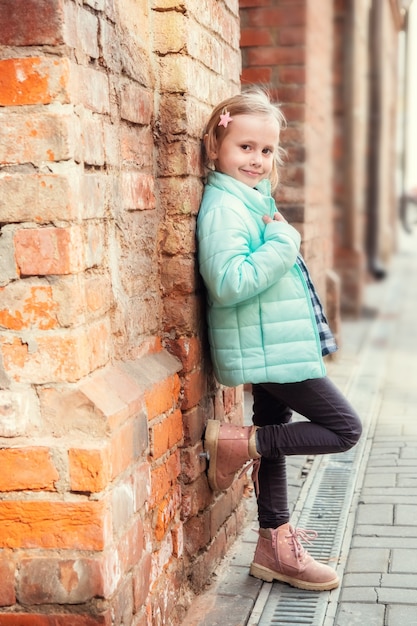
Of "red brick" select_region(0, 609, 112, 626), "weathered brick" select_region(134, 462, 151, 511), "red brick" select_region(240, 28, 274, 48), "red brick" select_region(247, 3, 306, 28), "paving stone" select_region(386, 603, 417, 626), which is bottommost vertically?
"paving stone" select_region(386, 603, 417, 626)

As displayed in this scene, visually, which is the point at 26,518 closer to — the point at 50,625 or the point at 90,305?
the point at 50,625

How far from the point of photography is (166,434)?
273cm

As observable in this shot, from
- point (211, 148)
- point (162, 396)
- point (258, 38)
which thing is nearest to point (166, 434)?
point (162, 396)

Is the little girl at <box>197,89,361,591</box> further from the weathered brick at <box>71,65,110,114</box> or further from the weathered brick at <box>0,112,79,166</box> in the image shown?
the weathered brick at <box>0,112,79,166</box>

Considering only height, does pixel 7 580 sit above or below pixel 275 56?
below

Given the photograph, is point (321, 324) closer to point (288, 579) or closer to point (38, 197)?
point (288, 579)

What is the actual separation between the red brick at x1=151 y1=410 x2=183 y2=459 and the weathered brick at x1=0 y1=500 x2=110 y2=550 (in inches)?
18.2

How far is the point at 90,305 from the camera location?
224 cm

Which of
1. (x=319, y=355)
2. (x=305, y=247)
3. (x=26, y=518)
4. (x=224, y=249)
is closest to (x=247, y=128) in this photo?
(x=224, y=249)

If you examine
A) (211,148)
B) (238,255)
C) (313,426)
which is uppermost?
(211,148)

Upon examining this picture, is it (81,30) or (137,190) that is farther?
(137,190)

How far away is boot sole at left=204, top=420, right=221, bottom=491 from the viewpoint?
3.00 metres

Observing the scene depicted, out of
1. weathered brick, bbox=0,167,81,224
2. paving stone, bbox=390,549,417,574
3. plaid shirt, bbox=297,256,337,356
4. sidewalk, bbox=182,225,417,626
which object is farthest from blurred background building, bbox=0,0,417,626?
paving stone, bbox=390,549,417,574

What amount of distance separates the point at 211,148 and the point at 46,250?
38.7 inches
